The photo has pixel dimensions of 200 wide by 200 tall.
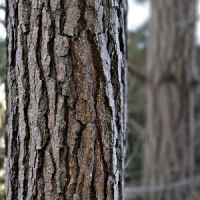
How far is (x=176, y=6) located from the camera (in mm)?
3549

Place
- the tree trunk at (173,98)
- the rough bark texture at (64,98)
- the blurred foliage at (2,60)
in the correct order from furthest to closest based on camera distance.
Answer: the tree trunk at (173,98), the blurred foliage at (2,60), the rough bark texture at (64,98)

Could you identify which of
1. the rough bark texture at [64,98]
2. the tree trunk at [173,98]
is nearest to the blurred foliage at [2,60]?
the rough bark texture at [64,98]

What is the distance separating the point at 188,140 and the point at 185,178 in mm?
520

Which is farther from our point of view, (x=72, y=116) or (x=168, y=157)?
(x=168, y=157)

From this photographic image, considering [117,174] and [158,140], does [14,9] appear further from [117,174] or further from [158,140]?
[158,140]

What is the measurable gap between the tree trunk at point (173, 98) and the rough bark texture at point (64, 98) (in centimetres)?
273

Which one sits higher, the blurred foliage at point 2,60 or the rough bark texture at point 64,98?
the blurred foliage at point 2,60

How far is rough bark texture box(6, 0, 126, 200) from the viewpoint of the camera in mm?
866

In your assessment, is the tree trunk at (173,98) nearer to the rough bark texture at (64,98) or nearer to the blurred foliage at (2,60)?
the blurred foliage at (2,60)


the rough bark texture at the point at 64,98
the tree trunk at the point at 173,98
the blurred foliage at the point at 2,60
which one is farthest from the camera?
the tree trunk at the point at 173,98

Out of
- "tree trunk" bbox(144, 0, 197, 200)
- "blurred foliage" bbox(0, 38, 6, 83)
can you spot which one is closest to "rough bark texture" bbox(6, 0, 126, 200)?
"blurred foliage" bbox(0, 38, 6, 83)

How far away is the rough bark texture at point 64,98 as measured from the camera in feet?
2.84

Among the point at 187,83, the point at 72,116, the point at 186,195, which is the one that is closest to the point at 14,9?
the point at 72,116

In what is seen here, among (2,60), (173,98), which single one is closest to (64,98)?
(2,60)
